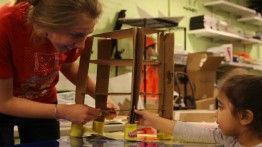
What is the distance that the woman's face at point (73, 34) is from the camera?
1131 millimetres

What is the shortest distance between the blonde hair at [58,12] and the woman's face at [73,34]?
2 centimetres

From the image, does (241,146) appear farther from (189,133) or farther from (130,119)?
(130,119)

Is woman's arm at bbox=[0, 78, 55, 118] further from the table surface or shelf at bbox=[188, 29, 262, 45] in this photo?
shelf at bbox=[188, 29, 262, 45]

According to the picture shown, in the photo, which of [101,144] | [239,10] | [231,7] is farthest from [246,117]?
[239,10]

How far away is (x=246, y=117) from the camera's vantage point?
1.11 m

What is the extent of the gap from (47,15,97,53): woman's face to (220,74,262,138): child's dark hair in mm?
559

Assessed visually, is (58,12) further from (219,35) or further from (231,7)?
(231,7)

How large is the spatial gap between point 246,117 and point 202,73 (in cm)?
337

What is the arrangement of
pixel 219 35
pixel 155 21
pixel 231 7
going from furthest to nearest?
pixel 231 7 → pixel 219 35 → pixel 155 21

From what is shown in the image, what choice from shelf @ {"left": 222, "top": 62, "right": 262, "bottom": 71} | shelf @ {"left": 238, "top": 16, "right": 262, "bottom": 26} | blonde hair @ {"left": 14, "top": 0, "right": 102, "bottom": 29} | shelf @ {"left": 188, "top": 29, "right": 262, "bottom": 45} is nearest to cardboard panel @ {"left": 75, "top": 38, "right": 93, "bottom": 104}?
blonde hair @ {"left": 14, "top": 0, "right": 102, "bottom": 29}

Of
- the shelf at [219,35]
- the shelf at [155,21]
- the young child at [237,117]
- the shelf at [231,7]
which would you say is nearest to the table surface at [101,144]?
the young child at [237,117]

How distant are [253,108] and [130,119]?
0.46 meters

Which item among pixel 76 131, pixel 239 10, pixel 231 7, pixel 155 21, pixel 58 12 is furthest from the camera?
pixel 239 10

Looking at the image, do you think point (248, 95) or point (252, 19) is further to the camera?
point (252, 19)
